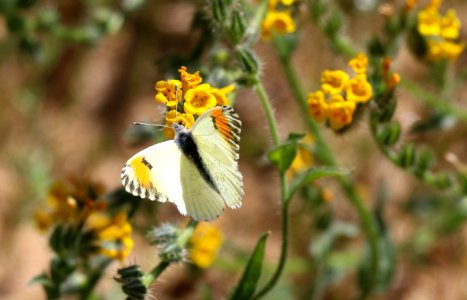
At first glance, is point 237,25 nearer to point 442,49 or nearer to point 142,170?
point 142,170

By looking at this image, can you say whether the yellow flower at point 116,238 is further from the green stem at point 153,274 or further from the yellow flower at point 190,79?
the yellow flower at point 190,79

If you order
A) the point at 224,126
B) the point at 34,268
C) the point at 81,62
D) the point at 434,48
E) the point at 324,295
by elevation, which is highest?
the point at 81,62

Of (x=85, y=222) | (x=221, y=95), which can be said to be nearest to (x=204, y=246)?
(x=85, y=222)

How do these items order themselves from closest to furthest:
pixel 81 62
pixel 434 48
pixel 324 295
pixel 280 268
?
pixel 280 268
pixel 434 48
pixel 324 295
pixel 81 62

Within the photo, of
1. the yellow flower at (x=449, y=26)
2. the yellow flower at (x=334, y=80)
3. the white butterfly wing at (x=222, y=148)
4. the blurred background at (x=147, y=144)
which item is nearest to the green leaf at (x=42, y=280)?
the white butterfly wing at (x=222, y=148)

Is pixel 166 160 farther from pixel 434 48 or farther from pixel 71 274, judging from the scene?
pixel 434 48

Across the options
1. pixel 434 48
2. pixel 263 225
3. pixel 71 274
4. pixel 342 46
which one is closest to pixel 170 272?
pixel 263 225

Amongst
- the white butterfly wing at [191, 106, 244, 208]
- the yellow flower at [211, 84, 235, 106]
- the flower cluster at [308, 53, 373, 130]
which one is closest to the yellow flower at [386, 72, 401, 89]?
the flower cluster at [308, 53, 373, 130]
